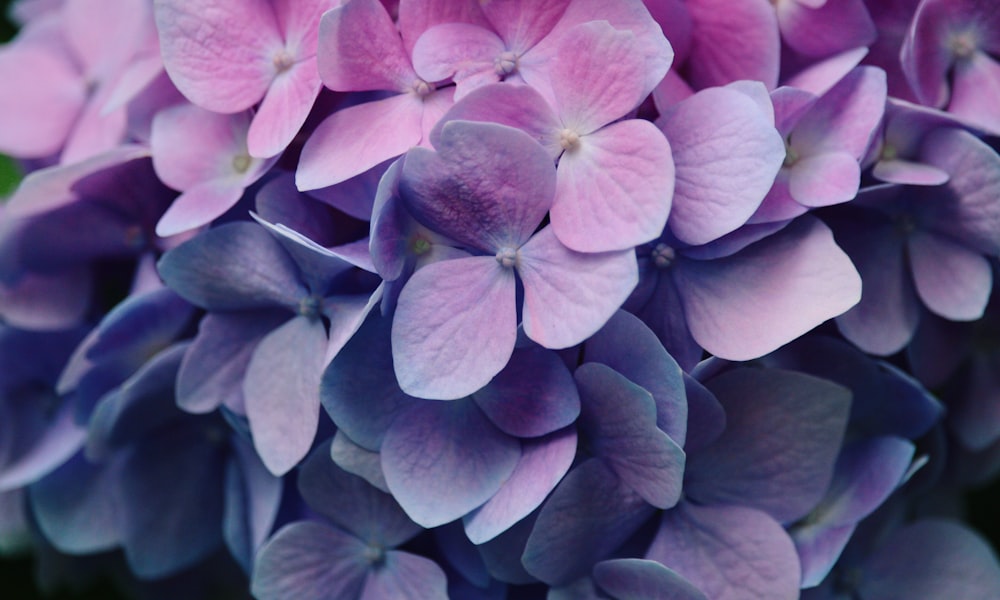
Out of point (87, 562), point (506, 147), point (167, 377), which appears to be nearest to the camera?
point (506, 147)

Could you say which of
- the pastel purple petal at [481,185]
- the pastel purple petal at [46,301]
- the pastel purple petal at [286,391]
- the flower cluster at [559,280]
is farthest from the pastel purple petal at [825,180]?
the pastel purple petal at [46,301]

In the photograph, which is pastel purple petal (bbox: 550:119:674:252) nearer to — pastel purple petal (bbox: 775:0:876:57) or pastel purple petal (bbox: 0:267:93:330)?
pastel purple petal (bbox: 775:0:876:57)

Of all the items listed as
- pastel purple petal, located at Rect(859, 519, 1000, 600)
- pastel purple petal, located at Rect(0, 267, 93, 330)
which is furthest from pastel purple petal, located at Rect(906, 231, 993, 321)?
pastel purple petal, located at Rect(0, 267, 93, 330)

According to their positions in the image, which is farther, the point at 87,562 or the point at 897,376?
the point at 87,562

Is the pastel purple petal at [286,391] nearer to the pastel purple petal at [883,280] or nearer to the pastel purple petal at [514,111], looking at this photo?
the pastel purple petal at [514,111]

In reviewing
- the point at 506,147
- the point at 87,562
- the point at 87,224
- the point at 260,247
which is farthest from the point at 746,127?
the point at 87,562

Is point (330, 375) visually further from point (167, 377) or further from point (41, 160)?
point (41, 160)
